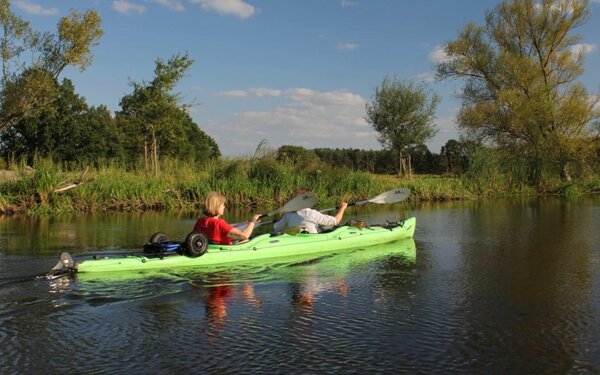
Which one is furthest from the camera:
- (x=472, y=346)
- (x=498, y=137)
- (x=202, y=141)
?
(x=202, y=141)

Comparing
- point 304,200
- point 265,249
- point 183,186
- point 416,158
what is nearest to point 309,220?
point 304,200

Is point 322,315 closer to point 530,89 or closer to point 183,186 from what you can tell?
point 183,186

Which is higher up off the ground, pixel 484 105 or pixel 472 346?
pixel 484 105

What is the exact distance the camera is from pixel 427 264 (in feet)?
25.5

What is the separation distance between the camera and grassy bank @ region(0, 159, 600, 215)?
1692 cm

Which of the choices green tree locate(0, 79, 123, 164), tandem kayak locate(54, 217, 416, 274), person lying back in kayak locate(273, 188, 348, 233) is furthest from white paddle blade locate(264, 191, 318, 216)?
green tree locate(0, 79, 123, 164)

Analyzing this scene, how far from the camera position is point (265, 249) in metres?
8.09

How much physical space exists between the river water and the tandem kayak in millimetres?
201

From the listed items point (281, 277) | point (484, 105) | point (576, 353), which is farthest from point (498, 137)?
point (576, 353)

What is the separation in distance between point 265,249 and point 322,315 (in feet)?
10.2

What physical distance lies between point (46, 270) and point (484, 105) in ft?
83.2

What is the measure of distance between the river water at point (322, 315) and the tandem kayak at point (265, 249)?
0.66ft

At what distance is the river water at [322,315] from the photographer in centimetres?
392

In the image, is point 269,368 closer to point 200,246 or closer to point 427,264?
point 200,246
